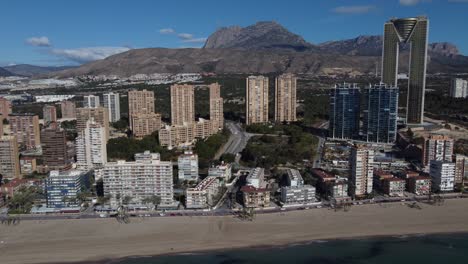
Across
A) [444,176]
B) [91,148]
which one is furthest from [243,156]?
[444,176]

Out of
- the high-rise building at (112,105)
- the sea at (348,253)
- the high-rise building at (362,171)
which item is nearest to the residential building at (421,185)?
the high-rise building at (362,171)

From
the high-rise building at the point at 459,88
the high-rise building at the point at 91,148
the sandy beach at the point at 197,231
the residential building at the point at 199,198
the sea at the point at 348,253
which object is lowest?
the sea at the point at 348,253

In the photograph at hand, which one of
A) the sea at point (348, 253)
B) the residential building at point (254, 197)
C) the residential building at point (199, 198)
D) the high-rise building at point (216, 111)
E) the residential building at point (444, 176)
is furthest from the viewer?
the high-rise building at point (216, 111)

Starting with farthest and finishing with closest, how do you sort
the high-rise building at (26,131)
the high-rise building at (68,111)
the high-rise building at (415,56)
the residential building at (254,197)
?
the high-rise building at (68,111) → the high-rise building at (415,56) → the high-rise building at (26,131) → the residential building at (254,197)

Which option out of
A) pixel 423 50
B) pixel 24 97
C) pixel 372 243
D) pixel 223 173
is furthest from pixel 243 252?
pixel 24 97

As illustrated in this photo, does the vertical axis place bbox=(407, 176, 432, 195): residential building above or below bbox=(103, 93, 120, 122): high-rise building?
below

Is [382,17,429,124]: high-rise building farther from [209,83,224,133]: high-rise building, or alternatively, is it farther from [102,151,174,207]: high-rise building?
[102,151,174,207]: high-rise building

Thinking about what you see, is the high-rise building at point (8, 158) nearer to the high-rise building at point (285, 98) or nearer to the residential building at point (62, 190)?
the residential building at point (62, 190)

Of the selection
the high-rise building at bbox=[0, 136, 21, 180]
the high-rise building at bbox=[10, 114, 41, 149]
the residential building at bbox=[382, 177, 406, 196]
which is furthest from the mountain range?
the residential building at bbox=[382, 177, 406, 196]
